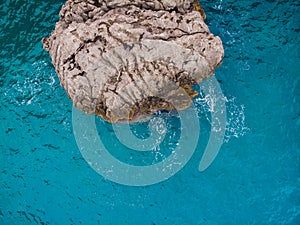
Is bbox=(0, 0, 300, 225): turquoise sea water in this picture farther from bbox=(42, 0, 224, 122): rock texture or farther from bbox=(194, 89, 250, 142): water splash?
bbox=(42, 0, 224, 122): rock texture

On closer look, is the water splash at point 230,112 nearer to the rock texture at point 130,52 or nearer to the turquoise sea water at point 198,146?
the turquoise sea water at point 198,146

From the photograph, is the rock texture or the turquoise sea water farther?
the turquoise sea water

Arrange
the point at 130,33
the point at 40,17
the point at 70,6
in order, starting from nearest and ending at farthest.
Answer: the point at 130,33 < the point at 70,6 < the point at 40,17

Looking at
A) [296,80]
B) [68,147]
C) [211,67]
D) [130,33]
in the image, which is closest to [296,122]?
[296,80]

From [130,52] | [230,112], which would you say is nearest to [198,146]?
[230,112]

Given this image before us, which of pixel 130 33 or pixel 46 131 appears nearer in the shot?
pixel 130 33

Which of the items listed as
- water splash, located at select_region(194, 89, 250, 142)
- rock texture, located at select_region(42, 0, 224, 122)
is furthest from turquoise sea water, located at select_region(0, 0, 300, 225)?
rock texture, located at select_region(42, 0, 224, 122)

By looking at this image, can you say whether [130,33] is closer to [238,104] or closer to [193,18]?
[193,18]
